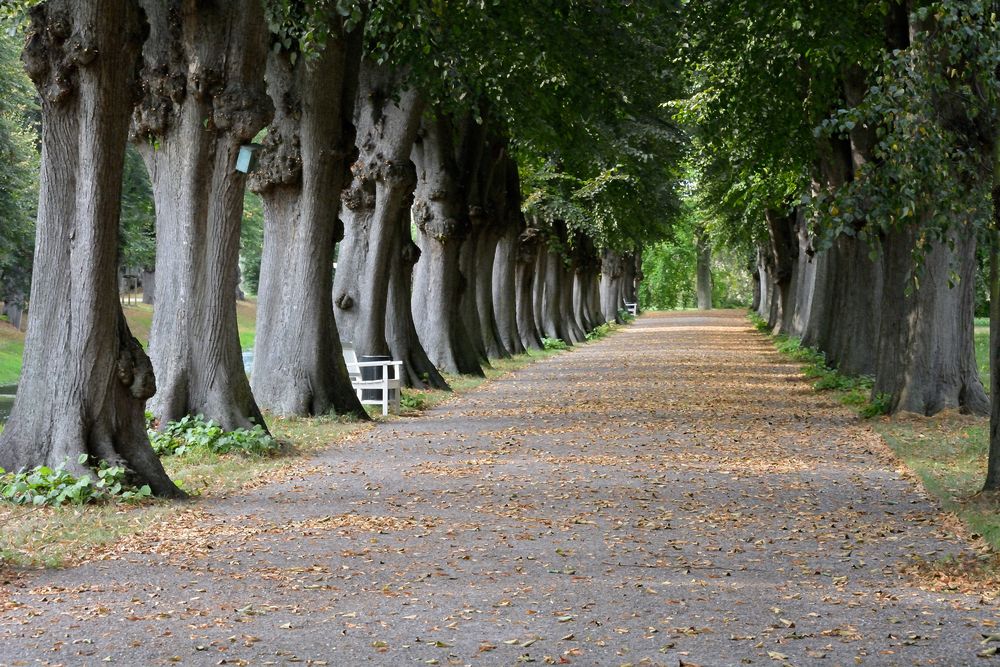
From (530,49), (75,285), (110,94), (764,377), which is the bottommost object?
(764,377)

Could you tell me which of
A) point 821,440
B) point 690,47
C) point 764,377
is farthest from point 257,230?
point 821,440

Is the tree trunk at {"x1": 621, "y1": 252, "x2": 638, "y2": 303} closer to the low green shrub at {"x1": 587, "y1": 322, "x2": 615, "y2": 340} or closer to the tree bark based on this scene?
the low green shrub at {"x1": 587, "y1": 322, "x2": 615, "y2": 340}

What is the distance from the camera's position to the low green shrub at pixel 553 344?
44953 mm

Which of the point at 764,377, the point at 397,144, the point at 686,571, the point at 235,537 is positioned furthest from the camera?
the point at 764,377

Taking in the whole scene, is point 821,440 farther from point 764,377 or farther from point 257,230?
point 257,230

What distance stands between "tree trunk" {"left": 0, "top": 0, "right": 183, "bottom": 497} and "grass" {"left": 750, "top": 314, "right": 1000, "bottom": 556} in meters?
5.80

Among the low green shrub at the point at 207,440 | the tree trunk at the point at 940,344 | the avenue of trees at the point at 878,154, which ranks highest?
the avenue of trees at the point at 878,154

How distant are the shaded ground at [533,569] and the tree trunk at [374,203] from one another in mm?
6919

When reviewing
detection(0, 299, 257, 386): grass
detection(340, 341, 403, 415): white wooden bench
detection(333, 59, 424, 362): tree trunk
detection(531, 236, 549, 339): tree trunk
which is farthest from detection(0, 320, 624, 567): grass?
detection(531, 236, 549, 339): tree trunk

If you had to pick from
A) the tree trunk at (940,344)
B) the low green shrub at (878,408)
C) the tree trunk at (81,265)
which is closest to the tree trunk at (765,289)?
the low green shrub at (878,408)

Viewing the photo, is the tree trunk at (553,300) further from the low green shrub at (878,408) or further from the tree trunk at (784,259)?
the low green shrub at (878,408)

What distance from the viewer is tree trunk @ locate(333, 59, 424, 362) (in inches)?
867

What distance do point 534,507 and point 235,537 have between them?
2.49 metres

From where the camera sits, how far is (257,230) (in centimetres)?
7019
